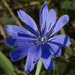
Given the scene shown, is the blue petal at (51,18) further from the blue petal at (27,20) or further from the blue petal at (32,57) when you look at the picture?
the blue petal at (32,57)

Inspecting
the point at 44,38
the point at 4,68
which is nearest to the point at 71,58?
the point at 44,38

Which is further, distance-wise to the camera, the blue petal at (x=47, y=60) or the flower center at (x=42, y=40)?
the flower center at (x=42, y=40)

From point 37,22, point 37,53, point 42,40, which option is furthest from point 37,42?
point 37,22

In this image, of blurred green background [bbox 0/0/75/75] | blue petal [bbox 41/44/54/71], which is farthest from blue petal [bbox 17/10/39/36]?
blurred green background [bbox 0/0/75/75]

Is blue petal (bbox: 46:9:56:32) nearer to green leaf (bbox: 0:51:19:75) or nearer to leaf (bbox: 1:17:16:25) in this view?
green leaf (bbox: 0:51:19:75)

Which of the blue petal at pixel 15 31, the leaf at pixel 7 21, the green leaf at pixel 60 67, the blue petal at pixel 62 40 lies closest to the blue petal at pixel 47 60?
the blue petal at pixel 62 40

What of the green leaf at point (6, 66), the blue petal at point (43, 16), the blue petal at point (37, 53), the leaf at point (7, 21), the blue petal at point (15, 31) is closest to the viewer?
the blue petal at point (37, 53)

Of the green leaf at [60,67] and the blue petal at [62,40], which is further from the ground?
the blue petal at [62,40]
